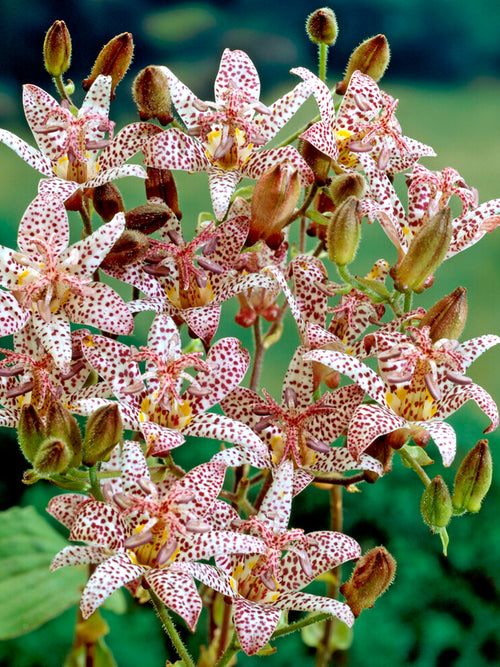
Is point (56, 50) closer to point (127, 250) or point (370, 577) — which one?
point (127, 250)

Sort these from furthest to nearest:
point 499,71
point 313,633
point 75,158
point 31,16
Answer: point 499,71 → point 31,16 → point 313,633 → point 75,158

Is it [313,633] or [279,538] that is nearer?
[279,538]

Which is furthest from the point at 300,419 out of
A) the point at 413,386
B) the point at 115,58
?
the point at 115,58

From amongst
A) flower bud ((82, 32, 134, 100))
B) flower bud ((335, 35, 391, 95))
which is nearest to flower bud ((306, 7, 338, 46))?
flower bud ((335, 35, 391, 95))

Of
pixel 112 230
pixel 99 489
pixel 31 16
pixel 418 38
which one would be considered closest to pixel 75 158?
pixel 112 230

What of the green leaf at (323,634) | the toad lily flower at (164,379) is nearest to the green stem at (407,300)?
the toad lily flower at (164,379)

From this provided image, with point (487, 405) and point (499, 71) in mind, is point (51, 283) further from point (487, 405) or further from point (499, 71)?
point (499, 71)
